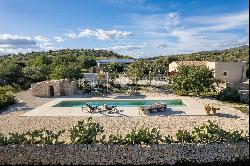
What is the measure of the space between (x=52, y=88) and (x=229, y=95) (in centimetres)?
1581

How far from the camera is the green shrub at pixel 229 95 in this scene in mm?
27641

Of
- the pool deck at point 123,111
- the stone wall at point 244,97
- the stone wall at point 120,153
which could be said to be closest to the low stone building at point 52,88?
the pool deck at point 123,111

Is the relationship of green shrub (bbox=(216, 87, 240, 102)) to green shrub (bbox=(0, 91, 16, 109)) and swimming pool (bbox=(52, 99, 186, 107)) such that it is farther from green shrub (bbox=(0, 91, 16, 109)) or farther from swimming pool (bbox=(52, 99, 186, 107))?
green shrub (bbox=(0, 91, 16, 109))

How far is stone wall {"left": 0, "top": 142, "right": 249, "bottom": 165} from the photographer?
13023 millimetres

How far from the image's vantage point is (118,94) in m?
32.1

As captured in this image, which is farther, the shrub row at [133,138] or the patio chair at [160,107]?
the patio chair at [160,107]

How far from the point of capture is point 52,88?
31531 millimetres

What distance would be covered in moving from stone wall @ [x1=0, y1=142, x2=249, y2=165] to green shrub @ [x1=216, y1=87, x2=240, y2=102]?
15062mm

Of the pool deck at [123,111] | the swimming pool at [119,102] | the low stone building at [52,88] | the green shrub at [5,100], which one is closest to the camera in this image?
the pool deck at [123,111]

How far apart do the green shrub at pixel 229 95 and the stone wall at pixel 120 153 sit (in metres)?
15.1

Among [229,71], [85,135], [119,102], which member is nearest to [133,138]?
[85,135]

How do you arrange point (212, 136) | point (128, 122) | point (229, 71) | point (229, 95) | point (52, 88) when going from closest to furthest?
point (212, 136)
point (128, 122)
point (229, 95)
point (52, 88)
point (229, 71)

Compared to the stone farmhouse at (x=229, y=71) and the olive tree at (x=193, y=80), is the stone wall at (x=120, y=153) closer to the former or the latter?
the olive tree at (x=193, y=80)

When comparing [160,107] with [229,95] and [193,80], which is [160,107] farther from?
[229,95]
